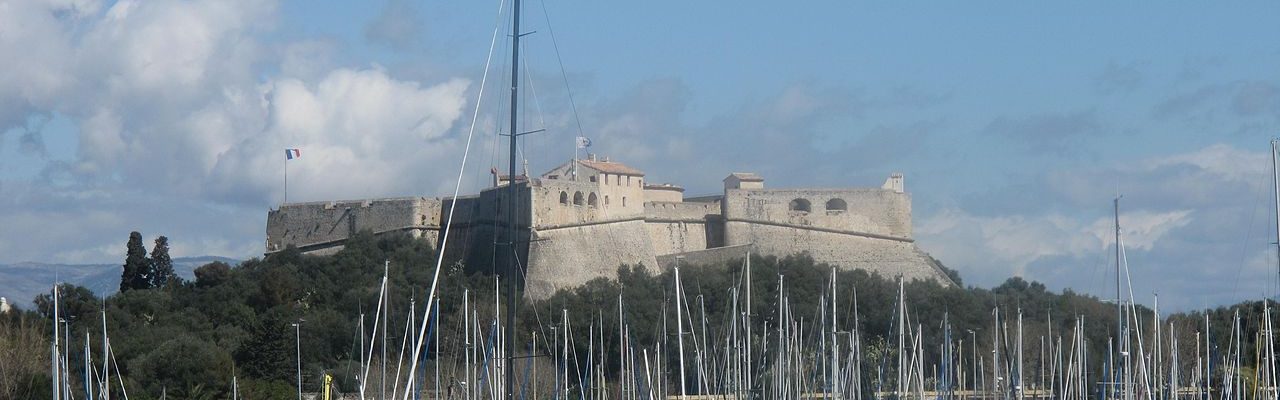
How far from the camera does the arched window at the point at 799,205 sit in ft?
194

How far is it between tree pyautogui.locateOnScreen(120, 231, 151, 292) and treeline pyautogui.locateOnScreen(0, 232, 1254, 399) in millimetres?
50

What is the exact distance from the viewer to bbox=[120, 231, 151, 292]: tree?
2184 inches

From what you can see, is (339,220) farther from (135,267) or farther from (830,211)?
(830,211)

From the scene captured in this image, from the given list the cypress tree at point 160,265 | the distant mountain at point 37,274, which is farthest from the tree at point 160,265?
the distant mountain at point 37,274

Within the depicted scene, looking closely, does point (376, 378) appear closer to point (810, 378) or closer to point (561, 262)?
point (810, 378)

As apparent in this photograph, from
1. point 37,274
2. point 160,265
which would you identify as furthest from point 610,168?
point 37,274

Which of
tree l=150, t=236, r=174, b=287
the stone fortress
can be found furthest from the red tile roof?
tree l=150, t=236, r=174, b=287

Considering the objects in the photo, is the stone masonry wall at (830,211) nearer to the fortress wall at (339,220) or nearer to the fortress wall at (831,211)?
the fortress wall at (831,211)

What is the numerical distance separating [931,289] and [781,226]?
7.12m

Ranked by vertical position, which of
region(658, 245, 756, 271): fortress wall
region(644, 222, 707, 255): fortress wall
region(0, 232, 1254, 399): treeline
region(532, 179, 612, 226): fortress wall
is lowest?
region(0, 232, 1254, 399): treeline

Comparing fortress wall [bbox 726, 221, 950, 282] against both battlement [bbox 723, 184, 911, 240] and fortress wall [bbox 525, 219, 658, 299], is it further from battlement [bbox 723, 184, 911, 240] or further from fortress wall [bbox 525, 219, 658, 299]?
fortress wall [bbox 525, 219, 658, 299]

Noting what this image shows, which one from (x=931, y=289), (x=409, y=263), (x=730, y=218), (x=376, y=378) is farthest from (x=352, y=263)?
(x=376, y=378)

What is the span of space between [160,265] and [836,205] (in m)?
21.6

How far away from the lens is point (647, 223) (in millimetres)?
57250
